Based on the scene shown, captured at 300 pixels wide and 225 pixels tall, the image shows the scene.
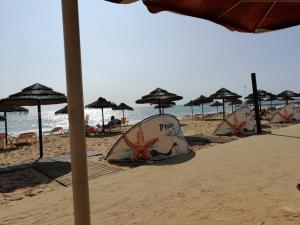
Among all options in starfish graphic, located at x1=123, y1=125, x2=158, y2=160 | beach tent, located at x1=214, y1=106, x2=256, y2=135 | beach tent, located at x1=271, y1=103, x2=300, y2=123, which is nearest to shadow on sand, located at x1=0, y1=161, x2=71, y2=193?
starfish graphic, located at x1=123, y1=125, x2=158, y2=160

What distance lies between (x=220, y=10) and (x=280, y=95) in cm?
3353

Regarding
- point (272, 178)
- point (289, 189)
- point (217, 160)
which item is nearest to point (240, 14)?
point (289, 189)

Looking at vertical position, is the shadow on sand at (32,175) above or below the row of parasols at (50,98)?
below

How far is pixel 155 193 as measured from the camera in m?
5.54

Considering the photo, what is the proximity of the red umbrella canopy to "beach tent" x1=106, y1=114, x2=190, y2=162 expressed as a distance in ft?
20.3

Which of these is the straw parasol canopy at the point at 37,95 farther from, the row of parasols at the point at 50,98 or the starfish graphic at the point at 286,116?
the starfish graphic at the point at 286,116

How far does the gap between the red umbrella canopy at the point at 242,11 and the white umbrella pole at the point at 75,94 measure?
39.6 inches

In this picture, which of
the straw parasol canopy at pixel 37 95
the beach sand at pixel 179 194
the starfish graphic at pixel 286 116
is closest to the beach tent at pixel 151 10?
the beach sand at pixel 179 194

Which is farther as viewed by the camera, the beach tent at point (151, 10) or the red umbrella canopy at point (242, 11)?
the red umbrella canopy at point (242, 11)

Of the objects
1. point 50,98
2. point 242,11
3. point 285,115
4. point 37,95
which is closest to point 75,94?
point 242,11

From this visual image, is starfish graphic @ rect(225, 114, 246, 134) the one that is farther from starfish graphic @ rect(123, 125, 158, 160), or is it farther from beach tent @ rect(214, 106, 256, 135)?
starfish graphic @ rect(123, 125, 158, 160)

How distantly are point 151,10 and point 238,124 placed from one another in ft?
44.5

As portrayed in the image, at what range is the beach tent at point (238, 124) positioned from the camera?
590 inches

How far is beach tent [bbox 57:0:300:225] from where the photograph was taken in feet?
5.77
